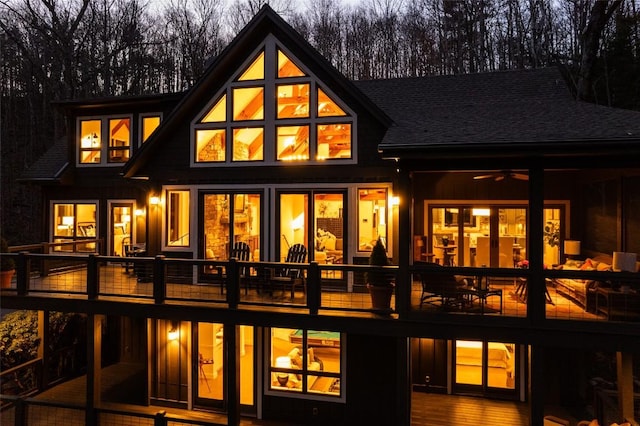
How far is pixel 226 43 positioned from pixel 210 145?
774 inches

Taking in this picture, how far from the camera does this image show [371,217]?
9867 mm

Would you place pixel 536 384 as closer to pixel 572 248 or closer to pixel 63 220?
pixel 572 248

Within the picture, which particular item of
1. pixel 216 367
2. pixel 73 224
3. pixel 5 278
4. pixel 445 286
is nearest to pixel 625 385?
pixel 445 286

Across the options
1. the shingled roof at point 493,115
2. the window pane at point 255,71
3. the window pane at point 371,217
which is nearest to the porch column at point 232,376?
the window pane at point 371,217

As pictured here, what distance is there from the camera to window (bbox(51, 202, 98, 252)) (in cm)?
1340

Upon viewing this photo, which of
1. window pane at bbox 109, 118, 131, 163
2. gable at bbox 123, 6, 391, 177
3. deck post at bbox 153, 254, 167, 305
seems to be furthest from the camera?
window pane at bbox 109, 118, 131, 163

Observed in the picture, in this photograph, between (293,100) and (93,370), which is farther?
(293,100)

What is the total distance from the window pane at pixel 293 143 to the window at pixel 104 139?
564 cm

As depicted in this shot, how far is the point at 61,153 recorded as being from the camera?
14.6 m

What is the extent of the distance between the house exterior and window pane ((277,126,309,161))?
0.11 ft

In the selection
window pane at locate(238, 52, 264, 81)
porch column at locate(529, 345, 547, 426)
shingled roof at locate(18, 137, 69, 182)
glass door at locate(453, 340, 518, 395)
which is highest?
window pane at locate(238, 52, 264, 81)

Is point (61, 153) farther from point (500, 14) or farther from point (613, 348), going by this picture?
point (500, 14)

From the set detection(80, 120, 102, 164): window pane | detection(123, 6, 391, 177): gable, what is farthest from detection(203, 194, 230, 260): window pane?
detection(80, 120, 102, 164): window pane

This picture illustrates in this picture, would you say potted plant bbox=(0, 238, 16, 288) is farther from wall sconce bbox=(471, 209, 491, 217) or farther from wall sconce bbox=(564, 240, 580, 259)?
wall sconce bbox=(564, 240, 580, 259)
